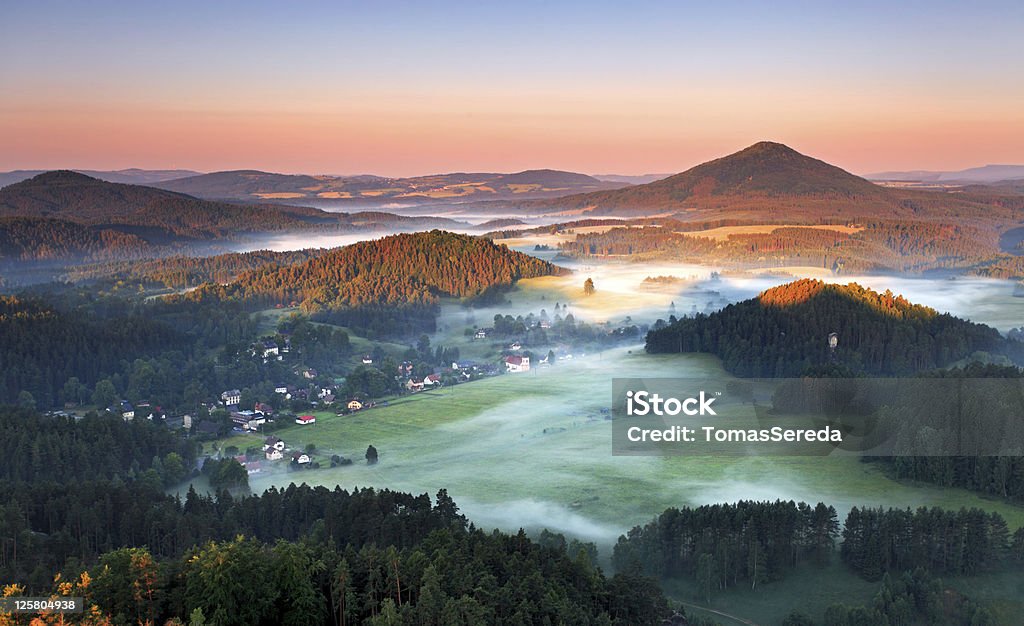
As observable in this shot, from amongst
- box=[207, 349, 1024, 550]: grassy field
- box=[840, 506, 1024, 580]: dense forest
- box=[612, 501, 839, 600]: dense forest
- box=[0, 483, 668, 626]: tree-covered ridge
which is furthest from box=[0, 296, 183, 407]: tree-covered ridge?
box=[840, 506, 1024, 580]: dense forest

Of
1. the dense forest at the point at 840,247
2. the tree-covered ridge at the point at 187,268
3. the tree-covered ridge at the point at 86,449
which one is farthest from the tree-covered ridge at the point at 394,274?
the tree-covered ridge at the point at 86,449

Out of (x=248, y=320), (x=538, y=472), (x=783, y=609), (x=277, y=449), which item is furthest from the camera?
(x=248, y=320)

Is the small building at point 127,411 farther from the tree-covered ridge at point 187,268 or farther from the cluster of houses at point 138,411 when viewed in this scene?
the tree-covered ridge at point 187,268

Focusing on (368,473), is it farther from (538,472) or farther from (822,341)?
(822,341)

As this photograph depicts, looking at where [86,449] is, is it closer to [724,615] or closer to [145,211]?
[724,615]

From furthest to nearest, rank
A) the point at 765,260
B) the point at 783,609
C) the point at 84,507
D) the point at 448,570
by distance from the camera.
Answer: the point at 765,260
the point at 84,507
the point at 783,609
the point at 448,570

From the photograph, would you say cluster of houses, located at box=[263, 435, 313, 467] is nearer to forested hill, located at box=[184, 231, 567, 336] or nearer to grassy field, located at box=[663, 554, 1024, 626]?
grassy field, located at box=[663, 554, 1024, 626]

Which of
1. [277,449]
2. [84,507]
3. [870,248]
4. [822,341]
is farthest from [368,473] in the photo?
[870,248]

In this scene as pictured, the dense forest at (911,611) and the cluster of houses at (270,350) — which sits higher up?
the cluster of houses at (270,350)
